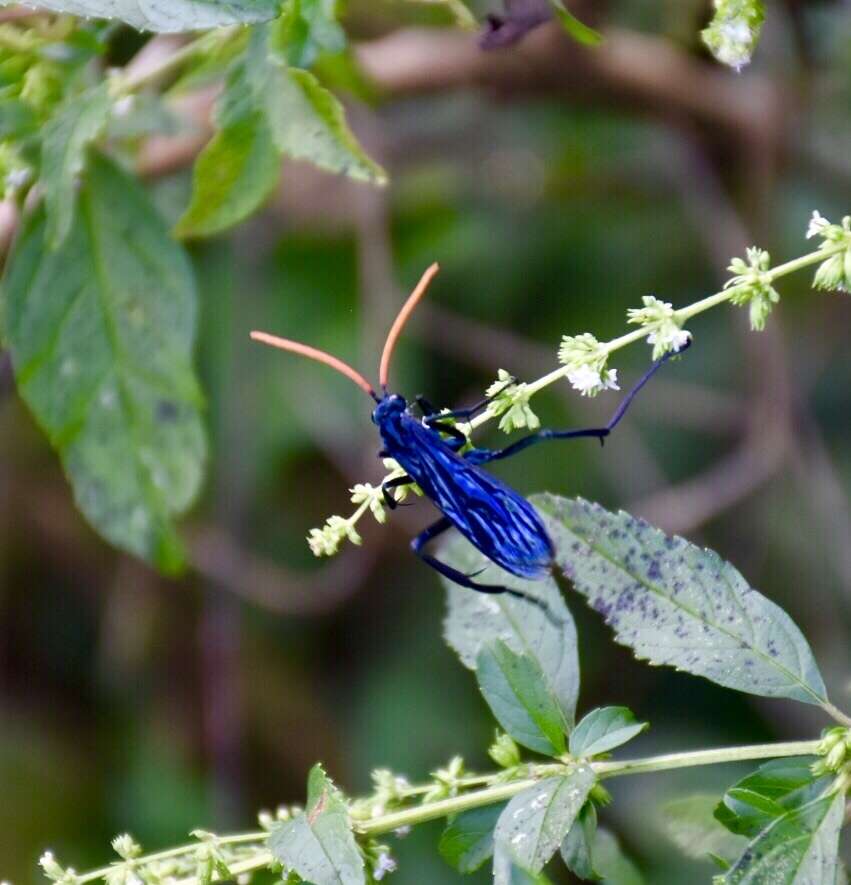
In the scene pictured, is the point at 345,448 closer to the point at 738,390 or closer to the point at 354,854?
the point at 738,390

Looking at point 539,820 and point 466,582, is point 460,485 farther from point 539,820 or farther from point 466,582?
point 539,820

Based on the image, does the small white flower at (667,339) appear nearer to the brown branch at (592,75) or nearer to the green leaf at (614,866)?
the green leaf at (614,866)

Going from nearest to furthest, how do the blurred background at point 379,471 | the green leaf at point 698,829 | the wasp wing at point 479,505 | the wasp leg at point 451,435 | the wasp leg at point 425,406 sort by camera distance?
the wasp wing at point 479,505 → the green leaf at point 698,829 → the wasp leg at point 451,435 → the wasp leg at point 425,406 → the blurred background at point 379,471

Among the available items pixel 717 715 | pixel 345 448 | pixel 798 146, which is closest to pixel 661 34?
pixel 798 146

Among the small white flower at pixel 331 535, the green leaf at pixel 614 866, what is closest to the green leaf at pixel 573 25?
the small white flower at pixel 331 535

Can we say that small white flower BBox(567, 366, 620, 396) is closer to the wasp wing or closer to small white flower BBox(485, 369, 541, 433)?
small white flower BBox(485, 369, 541, 433)

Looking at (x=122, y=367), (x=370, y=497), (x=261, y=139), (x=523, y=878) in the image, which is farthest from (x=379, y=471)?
(x=523, y=878)

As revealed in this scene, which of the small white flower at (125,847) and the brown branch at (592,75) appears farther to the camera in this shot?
the brown branch at (592,75)
